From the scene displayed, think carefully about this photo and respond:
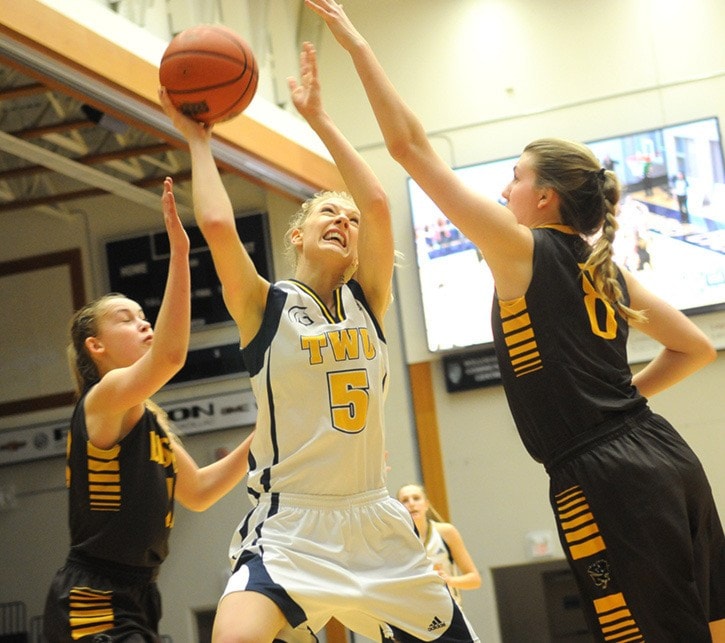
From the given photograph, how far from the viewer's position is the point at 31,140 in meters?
8.48

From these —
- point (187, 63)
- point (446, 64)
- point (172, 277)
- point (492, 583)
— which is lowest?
point (492, 583)

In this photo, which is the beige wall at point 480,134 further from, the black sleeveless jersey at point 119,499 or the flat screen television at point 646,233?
the black sleeveless jersey at point 119,499

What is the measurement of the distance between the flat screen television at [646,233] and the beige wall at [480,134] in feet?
0.96

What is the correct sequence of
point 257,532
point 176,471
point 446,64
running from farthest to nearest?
1. point 446,64
2. point 176,471
3. point 257,532

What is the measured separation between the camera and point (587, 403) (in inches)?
103

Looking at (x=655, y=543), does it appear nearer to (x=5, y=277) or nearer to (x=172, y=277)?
(x=172, y=277)

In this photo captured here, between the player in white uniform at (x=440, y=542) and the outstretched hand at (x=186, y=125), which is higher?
the outstretched hand at (x=186, y=125)

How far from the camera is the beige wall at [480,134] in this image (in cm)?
912

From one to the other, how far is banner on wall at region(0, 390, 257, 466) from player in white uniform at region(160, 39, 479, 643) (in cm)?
645

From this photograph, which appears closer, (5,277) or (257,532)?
(257,532)

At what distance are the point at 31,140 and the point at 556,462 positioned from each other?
6.85 m

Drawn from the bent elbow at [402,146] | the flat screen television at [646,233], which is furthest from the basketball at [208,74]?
the flat screen television at [646,233]

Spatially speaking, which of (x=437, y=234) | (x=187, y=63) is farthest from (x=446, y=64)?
(x=187, y=63)

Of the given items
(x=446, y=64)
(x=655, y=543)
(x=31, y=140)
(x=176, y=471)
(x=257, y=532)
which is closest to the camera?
(x=655, y=543)
